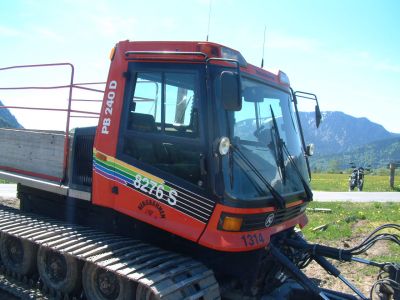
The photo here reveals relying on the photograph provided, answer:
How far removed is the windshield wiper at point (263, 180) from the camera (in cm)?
433

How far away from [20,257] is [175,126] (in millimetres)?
2702

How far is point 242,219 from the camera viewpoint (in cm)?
421

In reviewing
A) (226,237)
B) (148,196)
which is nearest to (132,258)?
(148,196)

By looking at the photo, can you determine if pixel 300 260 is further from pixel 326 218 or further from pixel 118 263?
pixel 326 218

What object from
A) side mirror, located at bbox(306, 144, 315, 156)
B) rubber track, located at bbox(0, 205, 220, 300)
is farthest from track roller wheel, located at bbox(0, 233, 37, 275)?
side mirror, located at bbox(306, 144, 315, 156)

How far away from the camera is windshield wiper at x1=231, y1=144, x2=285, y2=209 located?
433 cm

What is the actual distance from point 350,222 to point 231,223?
6.45 m

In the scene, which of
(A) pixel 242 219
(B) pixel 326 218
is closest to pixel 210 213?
(A) pixel 242 219

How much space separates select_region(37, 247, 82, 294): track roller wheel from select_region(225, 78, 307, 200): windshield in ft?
6.41

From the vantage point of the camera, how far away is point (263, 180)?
446cm

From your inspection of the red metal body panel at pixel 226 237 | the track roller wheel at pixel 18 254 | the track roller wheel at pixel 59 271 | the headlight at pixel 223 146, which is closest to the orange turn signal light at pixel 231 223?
the red metal body panel at pixel 226 237

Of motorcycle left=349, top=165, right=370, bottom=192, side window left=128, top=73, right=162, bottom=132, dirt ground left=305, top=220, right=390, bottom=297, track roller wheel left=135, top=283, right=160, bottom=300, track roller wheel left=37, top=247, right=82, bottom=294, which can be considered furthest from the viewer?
motorcycle left=349, top=165, right=370, bottom=192

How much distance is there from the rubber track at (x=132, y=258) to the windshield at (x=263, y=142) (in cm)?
→ 86

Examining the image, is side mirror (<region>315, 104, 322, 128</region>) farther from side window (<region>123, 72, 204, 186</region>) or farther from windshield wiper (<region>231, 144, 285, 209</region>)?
side window (<region>123, 72, 204, 186</region>)
